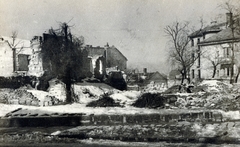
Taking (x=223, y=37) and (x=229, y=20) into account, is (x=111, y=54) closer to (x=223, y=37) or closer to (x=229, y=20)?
(x=223, y=37)

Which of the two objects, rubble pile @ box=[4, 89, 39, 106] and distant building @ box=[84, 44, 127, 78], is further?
rubble pile @ box=[4, 89, 39, 106]

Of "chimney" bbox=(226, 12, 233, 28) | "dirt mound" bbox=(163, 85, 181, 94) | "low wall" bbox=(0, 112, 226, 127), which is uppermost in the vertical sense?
"chimney" bbox=(226, 12, 233, 28)

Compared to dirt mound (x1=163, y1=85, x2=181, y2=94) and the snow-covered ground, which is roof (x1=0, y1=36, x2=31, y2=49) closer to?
the snow-covered ground

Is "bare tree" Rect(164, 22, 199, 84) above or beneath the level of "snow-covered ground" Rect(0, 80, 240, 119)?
above

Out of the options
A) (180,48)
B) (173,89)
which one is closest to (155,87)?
(173,89)

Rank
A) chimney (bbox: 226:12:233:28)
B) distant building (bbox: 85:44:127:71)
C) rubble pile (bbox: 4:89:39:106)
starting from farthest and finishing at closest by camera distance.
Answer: rubble pile (bbox: 4:89:39:106)
distant building (bbox: 85:44:127:71)
chimney (bbox: 226:12:233:28)

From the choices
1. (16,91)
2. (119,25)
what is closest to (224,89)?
(119,25)

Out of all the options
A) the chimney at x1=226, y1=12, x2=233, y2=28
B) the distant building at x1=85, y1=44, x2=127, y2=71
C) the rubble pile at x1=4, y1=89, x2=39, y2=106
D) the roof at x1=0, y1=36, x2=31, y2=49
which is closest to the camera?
the chimney at x1=226, y1=12, x2=233, y2=28

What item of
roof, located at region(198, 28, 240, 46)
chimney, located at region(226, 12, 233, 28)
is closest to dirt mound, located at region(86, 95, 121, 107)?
roof, located at region(198, 28, 240, 46)
